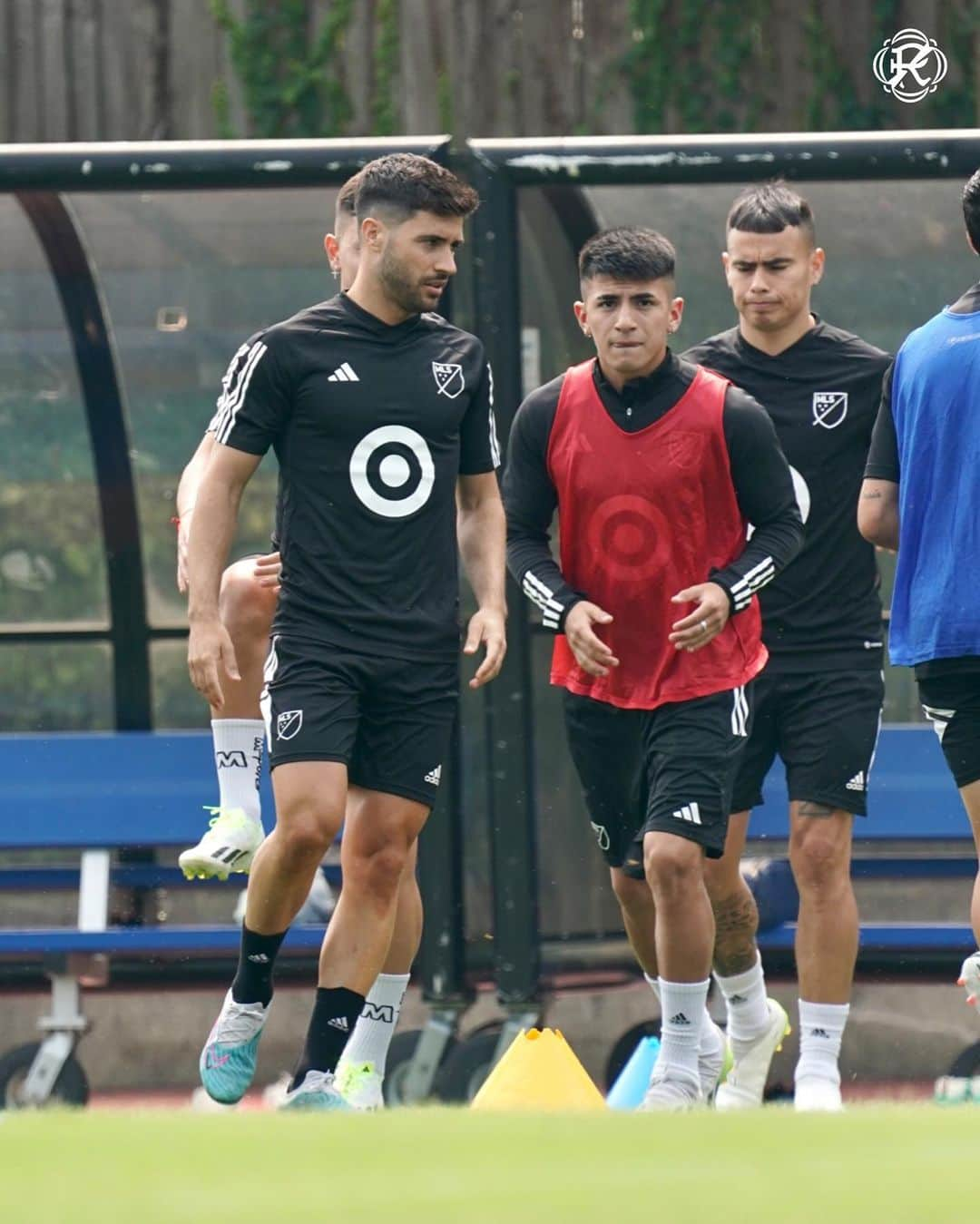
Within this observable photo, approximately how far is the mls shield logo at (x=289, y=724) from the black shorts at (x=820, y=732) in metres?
1.33

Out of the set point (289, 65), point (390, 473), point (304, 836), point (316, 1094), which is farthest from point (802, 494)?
point (289, 65)

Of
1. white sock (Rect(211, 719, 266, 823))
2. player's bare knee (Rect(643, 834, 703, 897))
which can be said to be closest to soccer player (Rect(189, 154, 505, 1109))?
player's bare knee (Rect(643, 834, 703, 897))

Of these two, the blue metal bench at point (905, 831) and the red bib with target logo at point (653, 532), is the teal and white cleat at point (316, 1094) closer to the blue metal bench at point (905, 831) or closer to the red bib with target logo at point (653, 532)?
the red bib with target logo at point (653, 532)

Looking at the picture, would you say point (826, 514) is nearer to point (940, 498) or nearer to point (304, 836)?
point (940, 498)

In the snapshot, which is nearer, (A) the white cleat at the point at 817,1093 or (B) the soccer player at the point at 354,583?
(B) the soccer player at the point at 354,583

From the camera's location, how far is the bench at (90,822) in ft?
24.6

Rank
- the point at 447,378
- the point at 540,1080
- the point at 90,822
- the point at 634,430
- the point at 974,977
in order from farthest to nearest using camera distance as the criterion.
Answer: the point at 90,822 → the point at 540,1080 → the point at 634,430 → the point at 447,378 → the point at 974,977

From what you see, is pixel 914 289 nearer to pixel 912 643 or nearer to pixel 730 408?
pixel 730 408

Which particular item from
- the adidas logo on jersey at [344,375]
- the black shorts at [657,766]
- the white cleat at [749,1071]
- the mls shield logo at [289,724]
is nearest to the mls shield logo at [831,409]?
the black shorts at [657,766]

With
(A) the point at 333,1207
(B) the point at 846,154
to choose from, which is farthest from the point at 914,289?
(A) the point at 333,1207

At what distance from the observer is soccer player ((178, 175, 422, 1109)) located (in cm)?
603

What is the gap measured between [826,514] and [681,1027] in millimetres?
1374

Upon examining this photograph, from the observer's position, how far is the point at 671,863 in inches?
229

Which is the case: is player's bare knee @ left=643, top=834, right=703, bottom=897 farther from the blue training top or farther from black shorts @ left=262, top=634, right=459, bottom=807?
the blue training top
